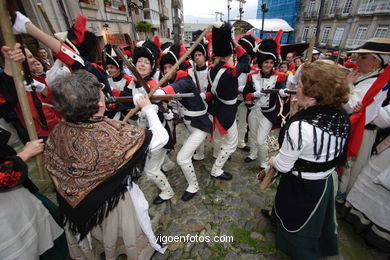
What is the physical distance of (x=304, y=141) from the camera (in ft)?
5.24

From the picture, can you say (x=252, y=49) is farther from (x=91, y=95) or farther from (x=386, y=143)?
(x=91, y=95)

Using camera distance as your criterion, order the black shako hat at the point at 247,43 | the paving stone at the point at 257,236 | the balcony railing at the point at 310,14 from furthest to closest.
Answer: the balcony railing at the point at 310,14 < the black shako hat at the point at 247,43 < the paving stone at the point at 257,236

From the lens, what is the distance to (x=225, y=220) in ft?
9.50

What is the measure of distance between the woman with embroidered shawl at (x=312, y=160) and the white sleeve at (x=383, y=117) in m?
0.95

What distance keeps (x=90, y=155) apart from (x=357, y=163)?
355cm

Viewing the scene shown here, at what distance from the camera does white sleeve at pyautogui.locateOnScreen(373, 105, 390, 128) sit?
86.8 inches

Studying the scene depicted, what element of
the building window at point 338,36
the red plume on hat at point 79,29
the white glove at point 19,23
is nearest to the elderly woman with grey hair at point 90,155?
the white glove at point 19,23

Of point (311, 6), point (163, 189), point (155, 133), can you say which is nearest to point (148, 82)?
point (155, 133)

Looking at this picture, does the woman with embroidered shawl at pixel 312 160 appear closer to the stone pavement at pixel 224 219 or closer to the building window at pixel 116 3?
the stone pavement at pixel 224 219

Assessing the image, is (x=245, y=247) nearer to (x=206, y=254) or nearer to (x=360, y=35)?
(x=206, y=254)

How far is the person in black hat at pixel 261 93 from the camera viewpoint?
140 inches

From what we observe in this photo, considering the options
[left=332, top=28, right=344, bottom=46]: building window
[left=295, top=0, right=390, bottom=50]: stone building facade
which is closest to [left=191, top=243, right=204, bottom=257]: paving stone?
[left=295, top=0, right=390, bottom=50]: stone building facade

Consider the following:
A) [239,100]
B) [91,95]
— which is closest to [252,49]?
[239,100]

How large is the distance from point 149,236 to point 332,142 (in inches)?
85.6
